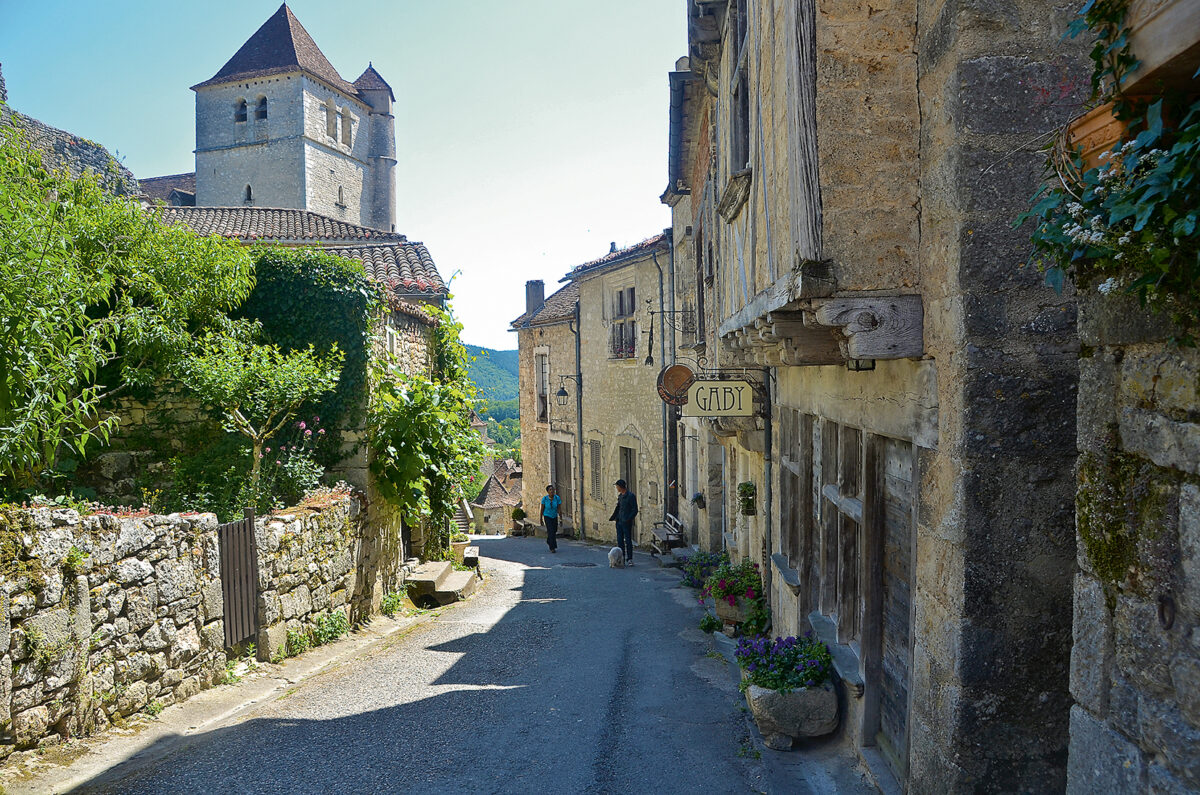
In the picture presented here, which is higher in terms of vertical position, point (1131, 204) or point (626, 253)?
point (626, 253)

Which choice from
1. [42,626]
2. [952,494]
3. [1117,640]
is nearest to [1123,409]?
[1117,640]

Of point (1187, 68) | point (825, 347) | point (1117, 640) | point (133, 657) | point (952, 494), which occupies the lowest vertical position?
point (133, 657)

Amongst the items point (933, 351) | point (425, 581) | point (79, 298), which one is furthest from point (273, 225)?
point (933, 351)

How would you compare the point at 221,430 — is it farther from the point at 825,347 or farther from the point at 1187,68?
the point at 1187,68

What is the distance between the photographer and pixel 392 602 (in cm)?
951

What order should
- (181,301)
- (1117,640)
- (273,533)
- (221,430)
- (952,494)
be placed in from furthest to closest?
(221,430) < (181,301) < (273,533) < (952,494) < (1117,640)

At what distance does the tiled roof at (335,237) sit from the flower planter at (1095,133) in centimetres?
1016

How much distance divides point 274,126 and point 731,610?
35.3 m

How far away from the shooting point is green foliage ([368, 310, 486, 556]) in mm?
9336

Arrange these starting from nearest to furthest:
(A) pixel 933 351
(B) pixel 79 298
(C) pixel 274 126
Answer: (A) pixel 933 351, (B) pixel 79 298, (C) pixel 274 126

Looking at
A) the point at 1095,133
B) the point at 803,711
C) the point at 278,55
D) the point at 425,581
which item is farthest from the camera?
the point at 278,55

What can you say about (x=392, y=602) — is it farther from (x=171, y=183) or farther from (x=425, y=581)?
(x=171, y=183)

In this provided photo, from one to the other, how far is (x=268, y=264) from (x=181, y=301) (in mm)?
1479

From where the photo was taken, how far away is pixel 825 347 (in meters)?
4.18
